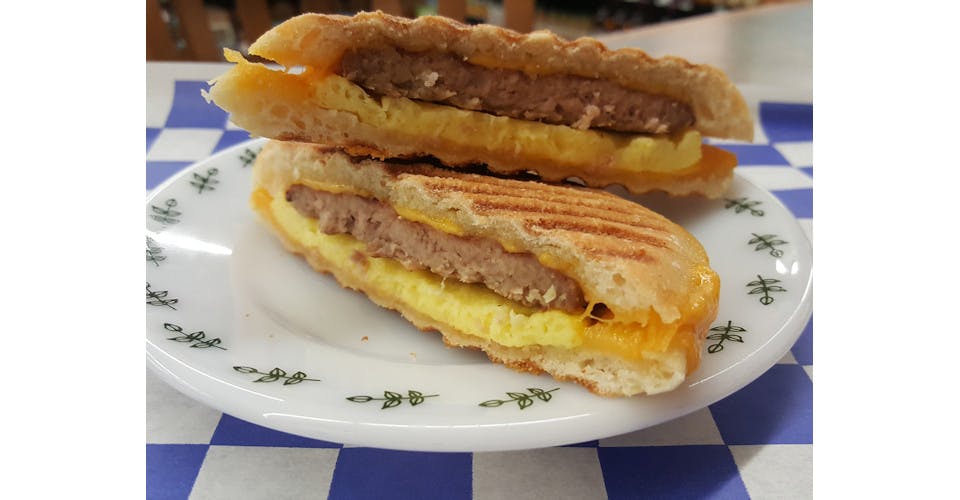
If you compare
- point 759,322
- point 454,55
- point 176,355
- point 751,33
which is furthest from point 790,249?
point 751,33

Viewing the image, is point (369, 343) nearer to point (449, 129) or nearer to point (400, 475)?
point (400, 475)

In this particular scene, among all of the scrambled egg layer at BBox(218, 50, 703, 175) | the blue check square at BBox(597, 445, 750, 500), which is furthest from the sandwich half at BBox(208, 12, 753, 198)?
the blue check square at BBox(597, 445, 750, 500)

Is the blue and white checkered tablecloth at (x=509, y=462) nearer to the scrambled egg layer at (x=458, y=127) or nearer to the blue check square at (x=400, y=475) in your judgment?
the blue check square at (x=400, y=475)

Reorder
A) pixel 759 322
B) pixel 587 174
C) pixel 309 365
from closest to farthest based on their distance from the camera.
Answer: pixel 309 365 < pixel 759 322 < pixel 587 174

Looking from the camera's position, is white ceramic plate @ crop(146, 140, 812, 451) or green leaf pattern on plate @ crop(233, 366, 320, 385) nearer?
white ceramic plate @ crop(146, 140, 812, 451)

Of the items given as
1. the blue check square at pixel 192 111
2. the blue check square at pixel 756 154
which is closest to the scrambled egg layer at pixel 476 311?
the blue check square at pixel 192 111

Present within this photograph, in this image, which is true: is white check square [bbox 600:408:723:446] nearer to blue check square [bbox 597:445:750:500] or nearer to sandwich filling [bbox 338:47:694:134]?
blue check square [bbox 597:445:750:500]

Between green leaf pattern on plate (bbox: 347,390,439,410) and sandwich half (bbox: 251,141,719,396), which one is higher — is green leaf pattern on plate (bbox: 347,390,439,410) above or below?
below

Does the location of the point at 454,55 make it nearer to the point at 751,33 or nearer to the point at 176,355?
the point at 176,355
